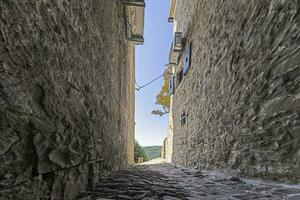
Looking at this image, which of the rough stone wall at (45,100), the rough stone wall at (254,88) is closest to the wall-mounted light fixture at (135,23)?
the rough stone wall at (254,88)

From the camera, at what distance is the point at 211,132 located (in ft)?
12.1

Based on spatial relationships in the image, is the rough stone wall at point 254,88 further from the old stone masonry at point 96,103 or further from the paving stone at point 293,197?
the paving stone at point 293,197

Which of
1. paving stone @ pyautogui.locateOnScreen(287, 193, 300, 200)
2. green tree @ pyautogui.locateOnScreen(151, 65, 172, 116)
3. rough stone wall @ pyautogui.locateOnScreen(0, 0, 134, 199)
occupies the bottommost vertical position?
paving stone @ pyautogui.locateOnScreen(287, 193, 300, 200)

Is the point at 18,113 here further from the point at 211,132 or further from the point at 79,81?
the point at 211,132

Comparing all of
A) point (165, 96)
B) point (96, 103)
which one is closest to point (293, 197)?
point (96, 103)

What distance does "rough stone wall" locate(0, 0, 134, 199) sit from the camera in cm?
92

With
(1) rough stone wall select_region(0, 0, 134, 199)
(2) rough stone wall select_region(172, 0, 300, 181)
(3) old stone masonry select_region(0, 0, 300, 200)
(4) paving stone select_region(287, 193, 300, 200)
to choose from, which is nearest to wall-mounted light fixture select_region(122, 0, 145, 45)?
(2) rough stone wall select_region(172, 0, 300, 181)

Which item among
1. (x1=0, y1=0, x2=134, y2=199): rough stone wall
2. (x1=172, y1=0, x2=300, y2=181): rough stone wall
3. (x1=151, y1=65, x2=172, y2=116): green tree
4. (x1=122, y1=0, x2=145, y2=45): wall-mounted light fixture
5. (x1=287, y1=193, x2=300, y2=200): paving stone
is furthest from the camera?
(x1=151, y1=65, x2=172, y2=116): green tree

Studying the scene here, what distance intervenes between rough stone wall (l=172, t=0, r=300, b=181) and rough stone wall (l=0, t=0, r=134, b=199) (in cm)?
159

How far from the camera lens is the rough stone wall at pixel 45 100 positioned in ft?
3.00

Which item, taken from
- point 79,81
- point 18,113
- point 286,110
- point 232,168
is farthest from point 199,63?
point 18,113

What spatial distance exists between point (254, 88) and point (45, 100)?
6.44 feet

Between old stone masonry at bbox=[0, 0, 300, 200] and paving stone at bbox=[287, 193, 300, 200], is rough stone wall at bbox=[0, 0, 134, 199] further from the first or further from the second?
paving stone at bbox=[287, 193, 300, 200]

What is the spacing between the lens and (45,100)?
4.00 ft
